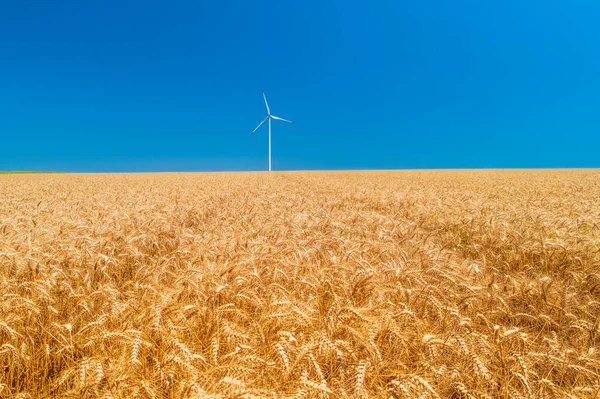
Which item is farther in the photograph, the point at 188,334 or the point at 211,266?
the point at 211,266

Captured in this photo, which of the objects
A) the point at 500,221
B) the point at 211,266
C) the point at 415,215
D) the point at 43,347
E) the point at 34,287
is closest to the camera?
the point at 43,347

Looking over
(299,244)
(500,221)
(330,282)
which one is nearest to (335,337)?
(330,282)

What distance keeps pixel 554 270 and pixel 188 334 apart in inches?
181

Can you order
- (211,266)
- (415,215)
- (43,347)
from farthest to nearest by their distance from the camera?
(415,215), (211,266), (43,347)

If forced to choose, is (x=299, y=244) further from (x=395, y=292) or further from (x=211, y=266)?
(x=395, y=292)

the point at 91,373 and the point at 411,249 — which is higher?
the point at 411,249

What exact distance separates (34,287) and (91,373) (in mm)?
1310

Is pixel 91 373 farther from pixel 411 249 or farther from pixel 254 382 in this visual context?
pixel 411 249

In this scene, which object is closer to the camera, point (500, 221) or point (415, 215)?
point (500, 221)

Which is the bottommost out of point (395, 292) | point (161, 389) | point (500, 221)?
point (161, 389)

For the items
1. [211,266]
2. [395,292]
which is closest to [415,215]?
[395,292]

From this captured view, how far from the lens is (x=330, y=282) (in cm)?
265

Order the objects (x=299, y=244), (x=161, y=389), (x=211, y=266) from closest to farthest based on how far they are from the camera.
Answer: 1. (x=161, y=389)
2. (x=211, y=266)
3. (x=299, y=244)

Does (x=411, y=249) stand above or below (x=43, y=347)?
above
